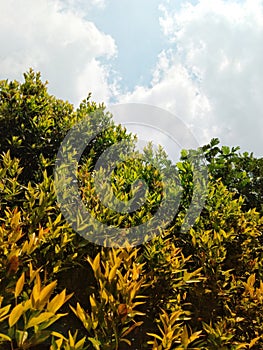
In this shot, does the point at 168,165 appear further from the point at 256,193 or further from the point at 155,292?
the point at 256,193

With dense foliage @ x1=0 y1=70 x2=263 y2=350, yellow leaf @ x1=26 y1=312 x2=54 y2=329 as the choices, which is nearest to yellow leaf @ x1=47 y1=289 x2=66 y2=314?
dense foliage @ x1=0 y1=70 x2=263 y2=350

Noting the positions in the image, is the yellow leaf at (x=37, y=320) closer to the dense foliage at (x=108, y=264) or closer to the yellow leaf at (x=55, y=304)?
the dense foliage at (x=108, y=264)

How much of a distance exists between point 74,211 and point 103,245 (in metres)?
0.60

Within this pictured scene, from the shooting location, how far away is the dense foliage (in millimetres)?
2871

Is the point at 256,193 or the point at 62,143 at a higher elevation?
the point at 256,193

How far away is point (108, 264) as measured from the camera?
10.7ft

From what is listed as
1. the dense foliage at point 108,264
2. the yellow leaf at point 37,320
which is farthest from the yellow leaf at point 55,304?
the yellow leaf at point 37,320

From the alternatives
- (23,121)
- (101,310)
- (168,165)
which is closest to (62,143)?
(23,121)

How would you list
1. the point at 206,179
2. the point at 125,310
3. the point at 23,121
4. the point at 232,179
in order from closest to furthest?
1. the point at 125,310
2. the point at 206,179
3. the point at 23,121
4. the point at 232,179

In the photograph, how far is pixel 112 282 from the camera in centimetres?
305

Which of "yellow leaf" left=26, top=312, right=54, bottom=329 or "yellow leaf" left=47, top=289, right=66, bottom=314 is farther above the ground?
→ "yellow leaf" left=47, top=289, right=66, bottom=314

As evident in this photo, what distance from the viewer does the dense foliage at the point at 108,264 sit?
287 centimetres

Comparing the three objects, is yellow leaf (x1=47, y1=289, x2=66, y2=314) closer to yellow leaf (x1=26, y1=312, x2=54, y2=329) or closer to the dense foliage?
the dense foliage

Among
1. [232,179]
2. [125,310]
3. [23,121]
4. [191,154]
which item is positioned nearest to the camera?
[125,310]
